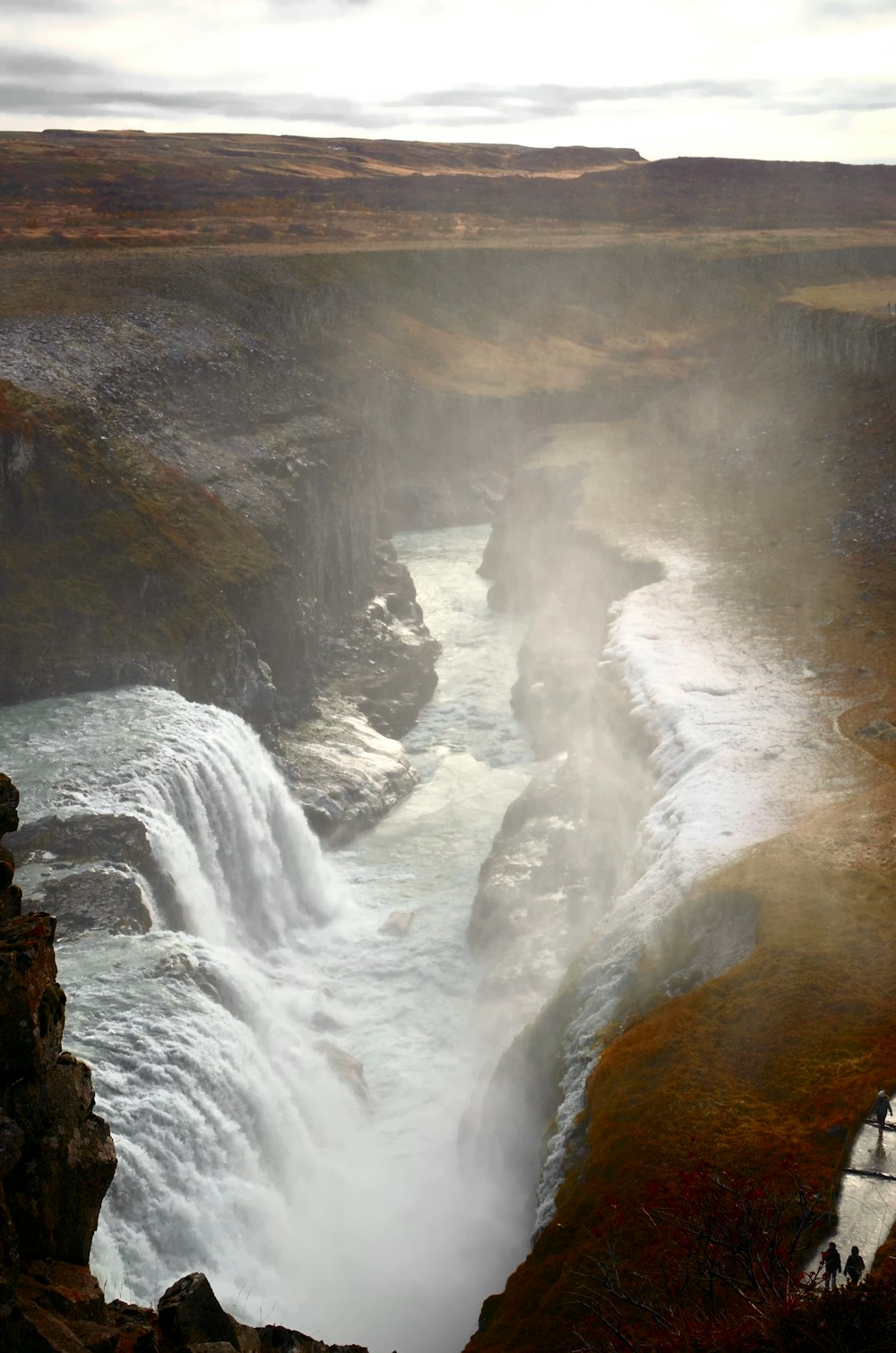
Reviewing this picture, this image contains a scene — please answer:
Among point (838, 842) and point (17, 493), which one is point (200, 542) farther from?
point (838, 842)

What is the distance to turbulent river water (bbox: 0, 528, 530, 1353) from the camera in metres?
27.8

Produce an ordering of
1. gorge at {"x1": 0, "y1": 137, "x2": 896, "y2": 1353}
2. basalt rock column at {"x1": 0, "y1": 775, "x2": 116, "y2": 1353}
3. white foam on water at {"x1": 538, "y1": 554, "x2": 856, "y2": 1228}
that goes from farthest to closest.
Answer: white foam on water at {"x1": 538, "y1": 554, "x2": 856, "y2": 1228}, gorge at {"x1": 0, "y1": 137, "x2": 896, "y2": 1353}, basalt rock column at {"x1": 0, "y1": 775, "x2": 116, "y2": 1353}

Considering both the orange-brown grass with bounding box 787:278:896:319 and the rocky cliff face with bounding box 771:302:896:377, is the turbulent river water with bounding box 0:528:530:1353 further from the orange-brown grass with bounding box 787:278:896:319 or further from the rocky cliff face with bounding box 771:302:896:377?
the orange-brown grass with bounding box 787:278:896:319

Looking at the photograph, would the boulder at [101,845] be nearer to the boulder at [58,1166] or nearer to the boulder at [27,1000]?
the boulder at [58,1166]

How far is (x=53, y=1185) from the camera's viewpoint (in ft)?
57.7

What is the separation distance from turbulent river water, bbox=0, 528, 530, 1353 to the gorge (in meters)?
0.14

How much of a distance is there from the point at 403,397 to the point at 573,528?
1141 inches

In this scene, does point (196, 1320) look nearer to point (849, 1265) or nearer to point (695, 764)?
point (849, 1265)

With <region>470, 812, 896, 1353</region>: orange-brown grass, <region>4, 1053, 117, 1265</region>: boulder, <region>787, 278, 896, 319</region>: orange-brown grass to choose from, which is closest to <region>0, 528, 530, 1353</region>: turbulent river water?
<region>470, 812, 896, 1353</region>: orange-brown grass

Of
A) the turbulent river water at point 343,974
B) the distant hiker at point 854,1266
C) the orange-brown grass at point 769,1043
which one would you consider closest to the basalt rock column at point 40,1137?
the turbulent river water at point 343,974

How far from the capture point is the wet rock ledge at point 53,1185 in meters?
16.4

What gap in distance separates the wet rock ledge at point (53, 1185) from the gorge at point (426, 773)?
6.88 m

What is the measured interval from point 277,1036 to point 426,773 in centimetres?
2402

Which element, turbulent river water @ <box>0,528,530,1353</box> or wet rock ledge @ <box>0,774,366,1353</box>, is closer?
wet rock ledge @ <box>0,774,366,1353</box>
